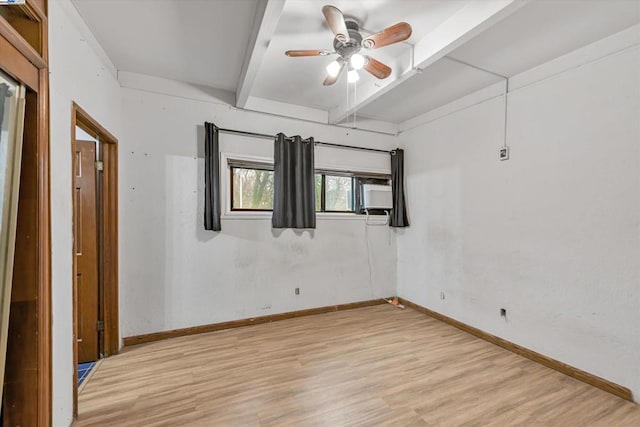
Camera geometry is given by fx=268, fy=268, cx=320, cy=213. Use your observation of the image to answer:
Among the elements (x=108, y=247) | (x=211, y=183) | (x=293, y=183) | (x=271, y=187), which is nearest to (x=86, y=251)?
(x=108, y=247)

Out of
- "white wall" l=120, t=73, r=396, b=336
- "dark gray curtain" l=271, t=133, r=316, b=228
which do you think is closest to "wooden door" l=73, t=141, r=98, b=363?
"white wall" l=120, t=73, r=396, b=336

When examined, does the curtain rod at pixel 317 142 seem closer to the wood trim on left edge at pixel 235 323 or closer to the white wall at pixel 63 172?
the white wall at pixel 63 172

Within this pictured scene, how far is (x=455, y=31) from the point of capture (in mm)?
1965

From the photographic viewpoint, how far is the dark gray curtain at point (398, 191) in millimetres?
4023

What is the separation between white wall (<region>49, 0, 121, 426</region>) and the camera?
60.7 inches

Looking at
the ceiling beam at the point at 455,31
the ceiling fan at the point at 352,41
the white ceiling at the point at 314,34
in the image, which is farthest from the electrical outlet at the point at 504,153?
the ceiling fan at the point at 352,41

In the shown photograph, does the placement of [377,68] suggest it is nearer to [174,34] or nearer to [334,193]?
[174,34]

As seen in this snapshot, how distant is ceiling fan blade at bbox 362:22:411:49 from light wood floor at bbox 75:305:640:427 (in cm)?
256

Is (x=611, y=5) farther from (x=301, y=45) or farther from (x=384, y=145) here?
(x=384, y=145)

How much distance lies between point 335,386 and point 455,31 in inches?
111

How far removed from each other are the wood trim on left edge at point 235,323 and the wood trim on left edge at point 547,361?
1209 mm

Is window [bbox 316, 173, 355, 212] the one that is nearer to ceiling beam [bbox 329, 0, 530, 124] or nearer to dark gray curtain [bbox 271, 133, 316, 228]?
dark gray curtain [bbox 271, 133, 316, 228]

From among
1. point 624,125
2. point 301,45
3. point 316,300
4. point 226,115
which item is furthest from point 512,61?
point 316,300

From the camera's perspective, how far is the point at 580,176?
226 centimetres
